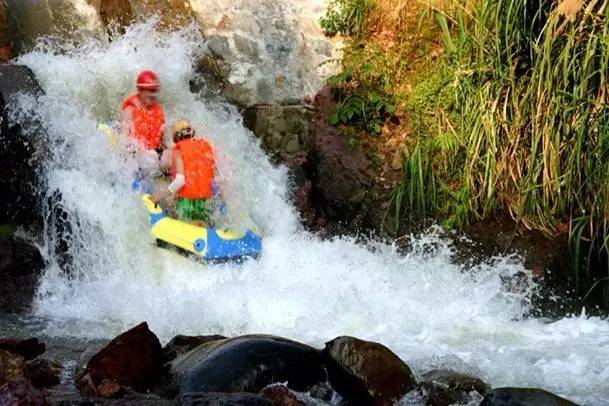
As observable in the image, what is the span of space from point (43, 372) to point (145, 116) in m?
3.46

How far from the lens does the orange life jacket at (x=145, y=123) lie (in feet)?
22.5

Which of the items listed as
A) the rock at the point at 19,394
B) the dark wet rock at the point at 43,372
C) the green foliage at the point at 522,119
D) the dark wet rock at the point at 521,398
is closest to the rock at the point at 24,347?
the dark wet rock at the point at 43,372

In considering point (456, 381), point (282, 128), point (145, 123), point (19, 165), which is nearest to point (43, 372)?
point (456, 381)

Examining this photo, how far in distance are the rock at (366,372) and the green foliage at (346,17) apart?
14.8ft

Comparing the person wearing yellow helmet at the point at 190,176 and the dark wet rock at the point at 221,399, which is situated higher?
the person wearing yellow helmet at the point at 190,176

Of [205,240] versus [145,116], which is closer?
[205,240]

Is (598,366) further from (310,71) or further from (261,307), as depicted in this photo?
(310,71)

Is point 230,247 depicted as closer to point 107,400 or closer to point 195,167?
point 195,167

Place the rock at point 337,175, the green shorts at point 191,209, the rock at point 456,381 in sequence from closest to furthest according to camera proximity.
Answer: the rock at point 456,381 < the green shorts at point 191,209 < the rock at point 337,175

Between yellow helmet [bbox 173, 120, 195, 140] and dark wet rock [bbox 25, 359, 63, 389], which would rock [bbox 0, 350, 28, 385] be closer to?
dark wet rock [bbox 25, 359, 63, 389]

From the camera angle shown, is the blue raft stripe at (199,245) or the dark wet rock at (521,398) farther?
the blue raft stripe at (199,245)

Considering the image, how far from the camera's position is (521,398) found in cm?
353

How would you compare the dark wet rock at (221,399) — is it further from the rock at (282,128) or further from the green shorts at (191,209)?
the rock at (282,128)

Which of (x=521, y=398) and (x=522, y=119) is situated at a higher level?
(x=522, y=119)
